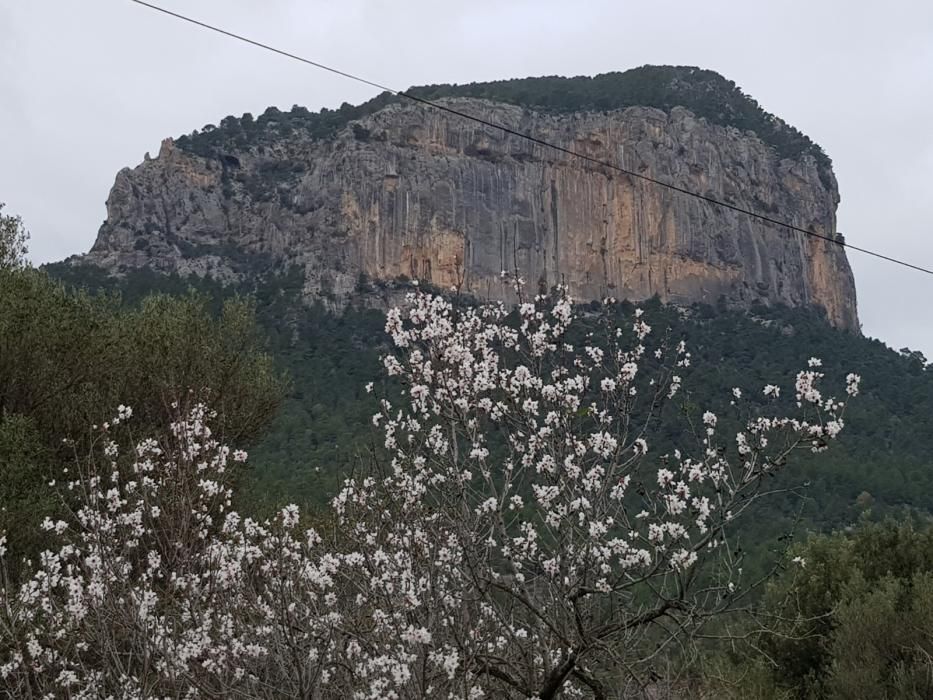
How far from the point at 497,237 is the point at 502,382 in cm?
→ 7307

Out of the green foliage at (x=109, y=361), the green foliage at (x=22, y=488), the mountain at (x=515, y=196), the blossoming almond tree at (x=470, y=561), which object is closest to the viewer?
the blossoming almond tree at (x=470, y=561)

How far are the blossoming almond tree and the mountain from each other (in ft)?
214

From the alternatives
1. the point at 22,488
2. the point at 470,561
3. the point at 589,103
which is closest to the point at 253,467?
the point at 22,488

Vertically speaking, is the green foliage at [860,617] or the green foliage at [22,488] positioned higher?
the green foliage at [22,488]

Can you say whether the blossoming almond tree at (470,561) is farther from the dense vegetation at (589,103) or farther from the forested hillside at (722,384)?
the dense vegetation at (589,103)

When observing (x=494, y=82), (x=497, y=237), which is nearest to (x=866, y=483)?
(x=497, y=237)

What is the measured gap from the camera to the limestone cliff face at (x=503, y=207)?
75000mm

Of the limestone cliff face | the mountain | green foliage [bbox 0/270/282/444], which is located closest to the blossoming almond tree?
green foliage [bbox 0/270/282/444]

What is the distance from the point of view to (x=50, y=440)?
36.4ft

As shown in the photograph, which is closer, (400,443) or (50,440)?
(400,443)

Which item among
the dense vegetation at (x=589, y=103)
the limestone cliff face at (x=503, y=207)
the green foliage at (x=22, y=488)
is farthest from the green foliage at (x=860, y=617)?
the dense vegetation at (x=589, y=103)

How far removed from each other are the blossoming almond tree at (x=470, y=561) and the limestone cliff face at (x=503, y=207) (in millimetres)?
66226

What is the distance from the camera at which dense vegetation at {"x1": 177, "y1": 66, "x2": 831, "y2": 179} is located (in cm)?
8381

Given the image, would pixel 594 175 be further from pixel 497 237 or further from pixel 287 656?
pixel 287 656
